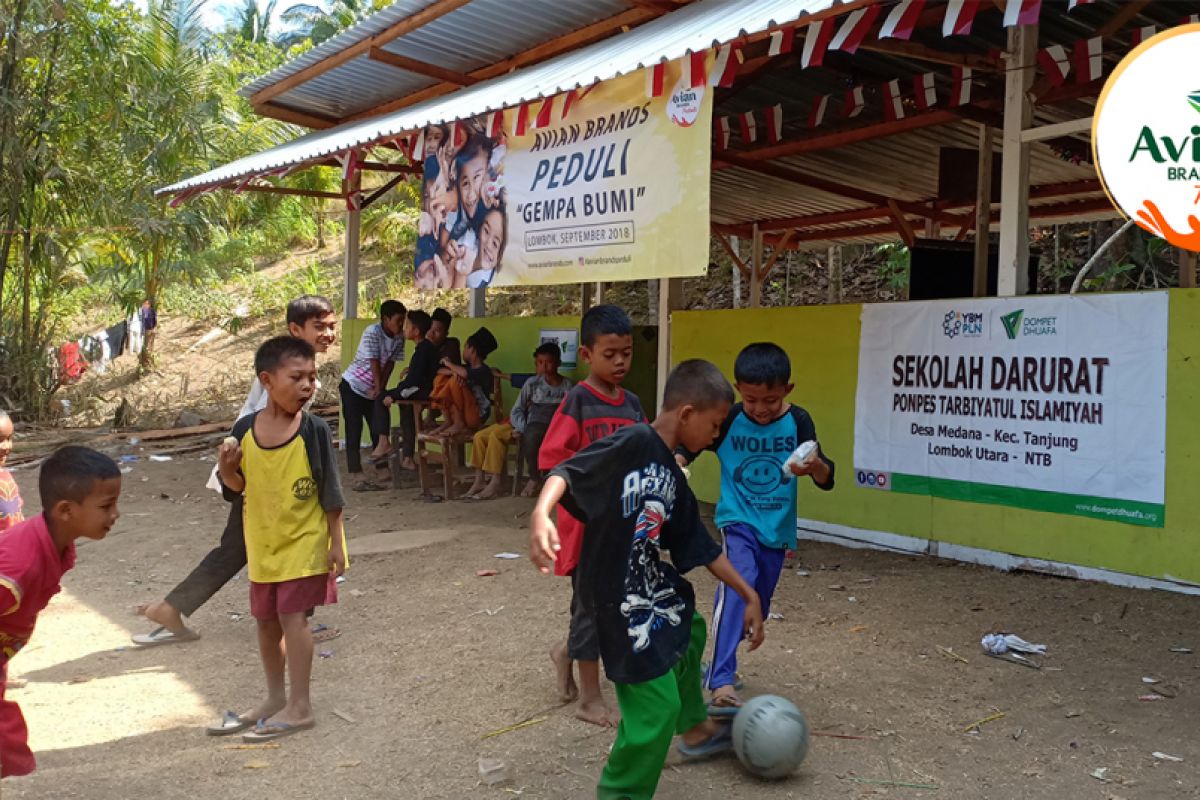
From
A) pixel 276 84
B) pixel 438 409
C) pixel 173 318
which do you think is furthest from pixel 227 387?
pixel 438 409

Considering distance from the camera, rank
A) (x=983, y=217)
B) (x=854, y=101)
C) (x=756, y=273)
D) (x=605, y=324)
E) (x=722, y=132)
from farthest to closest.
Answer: (x=756, y=273), (x=722, y=132), (x=854, y=101), (x=983, y=217), (x=605, y=324)

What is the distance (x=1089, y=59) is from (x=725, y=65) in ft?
9.46

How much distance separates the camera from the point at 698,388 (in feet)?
10.1

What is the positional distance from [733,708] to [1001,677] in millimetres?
1474

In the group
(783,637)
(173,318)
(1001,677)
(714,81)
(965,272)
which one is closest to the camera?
(1001,677)

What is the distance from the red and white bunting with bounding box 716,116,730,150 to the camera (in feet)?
33.0

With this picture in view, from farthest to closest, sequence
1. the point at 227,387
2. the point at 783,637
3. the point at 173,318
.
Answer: the point at 173,318, the point at 227,387, the point at 783,637

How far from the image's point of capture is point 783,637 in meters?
5.09

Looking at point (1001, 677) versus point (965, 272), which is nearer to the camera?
point (1001, 677)

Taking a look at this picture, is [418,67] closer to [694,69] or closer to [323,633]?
[694,69]

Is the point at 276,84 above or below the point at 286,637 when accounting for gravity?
above

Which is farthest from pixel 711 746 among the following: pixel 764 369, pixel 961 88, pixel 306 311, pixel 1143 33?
pixel 961 88

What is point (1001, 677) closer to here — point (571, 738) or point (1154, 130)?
point (571, 738)

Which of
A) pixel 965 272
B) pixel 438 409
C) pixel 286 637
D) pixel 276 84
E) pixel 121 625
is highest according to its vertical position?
pixel 276 84
